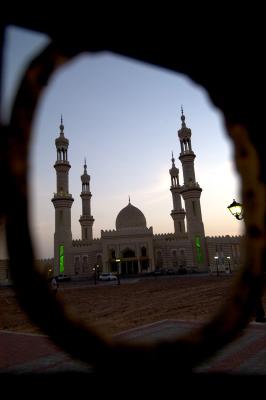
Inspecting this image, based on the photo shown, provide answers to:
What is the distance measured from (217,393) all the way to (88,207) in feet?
203

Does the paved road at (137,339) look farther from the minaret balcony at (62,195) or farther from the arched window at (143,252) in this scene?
the arched window at (143,252)

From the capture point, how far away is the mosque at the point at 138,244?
156ft

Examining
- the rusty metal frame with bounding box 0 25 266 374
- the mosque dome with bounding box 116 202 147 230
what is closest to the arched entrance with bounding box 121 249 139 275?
the mosque dome with bounding box 116 202 147 230

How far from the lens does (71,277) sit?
47656mm

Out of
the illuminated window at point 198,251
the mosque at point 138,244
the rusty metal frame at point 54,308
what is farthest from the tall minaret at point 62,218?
the rusty metal frame at point 54,308

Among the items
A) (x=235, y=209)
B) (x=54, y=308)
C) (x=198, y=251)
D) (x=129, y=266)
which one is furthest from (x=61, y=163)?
(x=54, y=308)

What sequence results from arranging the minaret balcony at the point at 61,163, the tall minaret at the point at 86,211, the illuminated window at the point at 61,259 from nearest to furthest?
1. the illuminated window at the point at 61,259
2. the minaret balcony at the point at 61,163
3. the tall minaret at the point at 86,211

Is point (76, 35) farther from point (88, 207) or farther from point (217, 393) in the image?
point (88, 207)

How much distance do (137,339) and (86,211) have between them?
5729 cm

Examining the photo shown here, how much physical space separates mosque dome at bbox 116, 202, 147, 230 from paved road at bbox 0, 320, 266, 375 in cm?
4484

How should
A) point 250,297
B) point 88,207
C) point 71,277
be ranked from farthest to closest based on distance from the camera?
point 88,207 < point 71,277 < point 250,297

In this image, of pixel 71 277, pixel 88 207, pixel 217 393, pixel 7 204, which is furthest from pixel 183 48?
pixel 88 207

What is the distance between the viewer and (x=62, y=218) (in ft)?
153

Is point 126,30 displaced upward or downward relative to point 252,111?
upward
